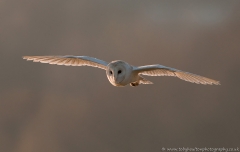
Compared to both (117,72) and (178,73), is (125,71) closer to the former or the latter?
(117,72)

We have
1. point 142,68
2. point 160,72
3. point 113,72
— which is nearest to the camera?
point 113,72

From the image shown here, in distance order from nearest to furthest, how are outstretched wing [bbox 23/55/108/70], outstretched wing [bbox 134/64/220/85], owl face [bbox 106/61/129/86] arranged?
owl face [bbox 106/61/129/86] < outstretched wing [bbox 134/64/220/85] < outstretched wing [bbox 23/55/108/70]

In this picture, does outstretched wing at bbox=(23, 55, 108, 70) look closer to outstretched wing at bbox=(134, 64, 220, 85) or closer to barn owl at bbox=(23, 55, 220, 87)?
barn owl at bbox=(23, 55, 220, 87)

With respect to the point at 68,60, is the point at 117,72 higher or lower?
lower

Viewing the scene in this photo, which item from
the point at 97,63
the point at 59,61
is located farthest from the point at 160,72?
the point at 59,61

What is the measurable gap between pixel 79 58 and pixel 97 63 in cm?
18

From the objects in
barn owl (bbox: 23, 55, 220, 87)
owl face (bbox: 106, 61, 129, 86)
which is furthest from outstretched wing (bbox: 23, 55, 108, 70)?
owl face (bbox: 106, 61, 129, 86)

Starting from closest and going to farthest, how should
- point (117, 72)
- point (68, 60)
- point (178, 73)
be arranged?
point (117, 72), point (178, 73), point (68, 60)

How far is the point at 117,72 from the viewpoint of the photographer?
2.62m

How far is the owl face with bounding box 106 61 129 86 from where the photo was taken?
261 centimetres

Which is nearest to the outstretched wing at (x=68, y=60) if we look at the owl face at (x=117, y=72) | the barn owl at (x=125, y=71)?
the barn owl at (x=125, y=71)

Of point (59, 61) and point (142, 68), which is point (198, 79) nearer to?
point (142, 68)

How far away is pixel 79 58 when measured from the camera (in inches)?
122

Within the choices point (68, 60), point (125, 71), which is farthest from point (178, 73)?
Answer: point (68, 60)
